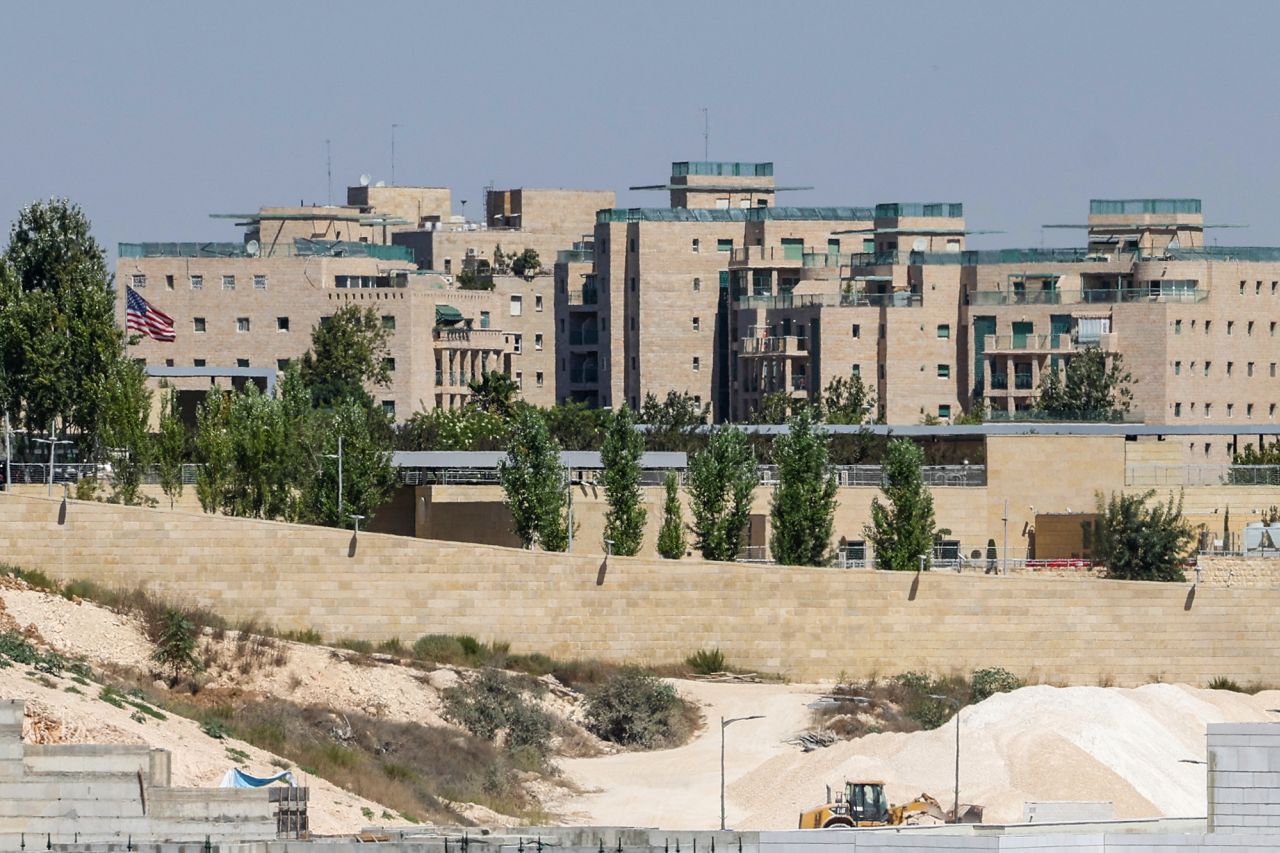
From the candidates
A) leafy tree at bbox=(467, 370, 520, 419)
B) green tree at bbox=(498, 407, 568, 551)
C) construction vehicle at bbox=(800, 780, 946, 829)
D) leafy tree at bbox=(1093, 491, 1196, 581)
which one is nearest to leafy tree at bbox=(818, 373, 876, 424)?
leafy tree at bbox=(467, 370, 520, 419)

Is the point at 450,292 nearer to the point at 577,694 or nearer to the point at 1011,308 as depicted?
the point at 1011,308

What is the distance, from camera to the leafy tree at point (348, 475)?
7538cm

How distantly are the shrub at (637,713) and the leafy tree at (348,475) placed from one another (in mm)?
12635

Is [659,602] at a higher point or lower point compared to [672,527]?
lower

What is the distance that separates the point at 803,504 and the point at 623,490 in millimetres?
4562

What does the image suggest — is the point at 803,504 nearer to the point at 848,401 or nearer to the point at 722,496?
the point at 722,496

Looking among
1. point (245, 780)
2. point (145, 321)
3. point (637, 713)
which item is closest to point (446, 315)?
point (145, 321)

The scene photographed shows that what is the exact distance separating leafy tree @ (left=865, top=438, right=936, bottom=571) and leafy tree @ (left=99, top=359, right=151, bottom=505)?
18.1 metres

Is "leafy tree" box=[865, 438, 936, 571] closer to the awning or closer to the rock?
the rock

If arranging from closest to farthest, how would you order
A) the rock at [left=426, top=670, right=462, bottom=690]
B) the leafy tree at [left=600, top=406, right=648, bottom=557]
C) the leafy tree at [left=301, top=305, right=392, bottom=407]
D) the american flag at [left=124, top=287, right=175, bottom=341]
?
the rock at [left=426, top=670, right=462, bottom=690] < the leafy tree at [left=600, top=406, right=648, bottom=557] < the american flag at [left=124, top=287, right=175, bottom=341] < the leafy tree at [left=301, top=305, right=392, bottom=407]

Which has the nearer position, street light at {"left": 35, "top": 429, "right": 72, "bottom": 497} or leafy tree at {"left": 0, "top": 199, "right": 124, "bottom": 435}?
street light at {"left": 35, "top": 429, "right": 72, "bottom": 497}

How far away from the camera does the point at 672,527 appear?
75.6m

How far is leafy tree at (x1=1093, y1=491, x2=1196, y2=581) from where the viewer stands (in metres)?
79.1

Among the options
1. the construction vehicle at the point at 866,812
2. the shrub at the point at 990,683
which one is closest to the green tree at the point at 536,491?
the shrub at the point at 990,683
